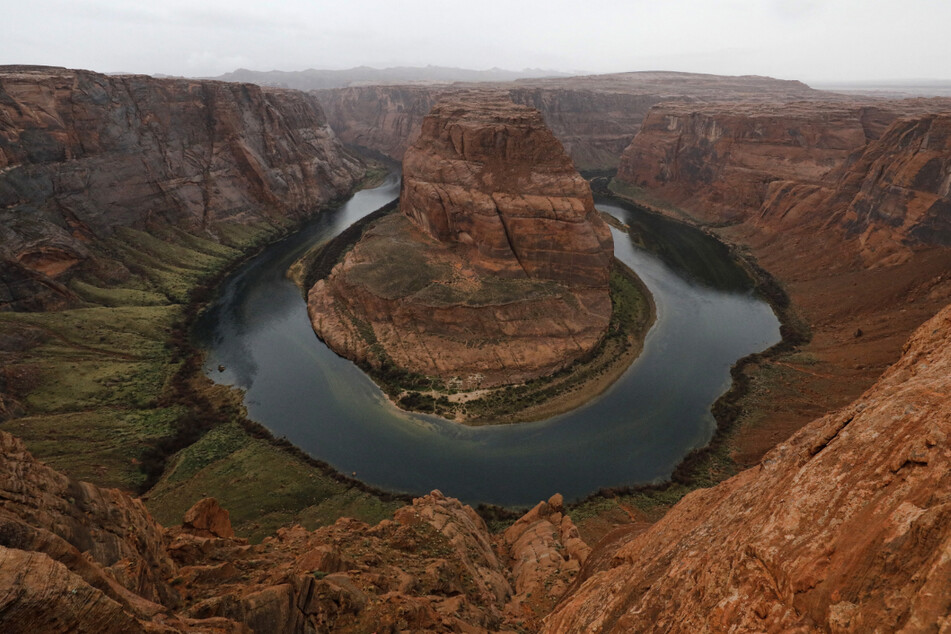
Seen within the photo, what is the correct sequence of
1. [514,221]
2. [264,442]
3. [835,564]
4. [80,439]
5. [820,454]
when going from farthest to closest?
[514,221] → [264,442] → [80,439] → [820,454] → [835,564]

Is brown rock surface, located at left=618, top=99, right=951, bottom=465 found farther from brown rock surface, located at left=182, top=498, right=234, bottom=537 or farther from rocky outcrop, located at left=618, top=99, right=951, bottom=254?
brown rock surface, located at left=182, top=498, right=234, bottom=537

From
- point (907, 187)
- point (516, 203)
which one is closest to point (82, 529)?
point (516, 203)

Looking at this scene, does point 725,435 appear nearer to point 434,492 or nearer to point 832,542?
point 434,492

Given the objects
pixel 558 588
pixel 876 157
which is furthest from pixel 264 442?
pixel 876 157

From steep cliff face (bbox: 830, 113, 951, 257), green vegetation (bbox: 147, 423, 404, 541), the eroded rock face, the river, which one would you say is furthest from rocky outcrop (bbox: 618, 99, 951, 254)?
green vegetation (bbox: 147, 423, 404, 541)

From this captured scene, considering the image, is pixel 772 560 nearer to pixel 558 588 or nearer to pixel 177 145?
pixel 558 588

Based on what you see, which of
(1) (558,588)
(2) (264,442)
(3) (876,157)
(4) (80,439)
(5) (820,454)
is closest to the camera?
(5) (820,454)
